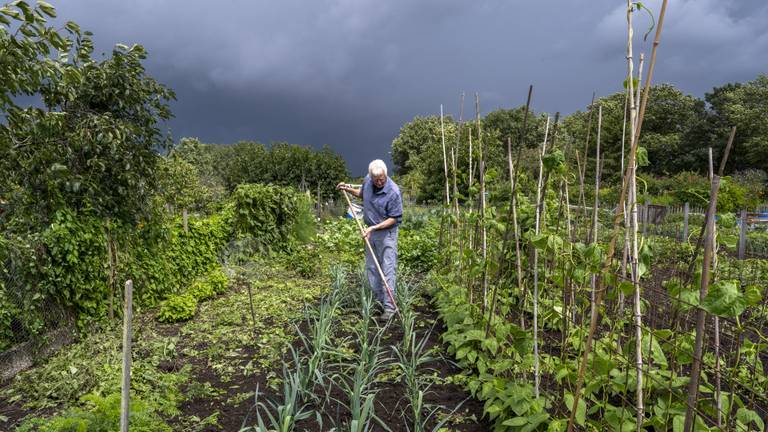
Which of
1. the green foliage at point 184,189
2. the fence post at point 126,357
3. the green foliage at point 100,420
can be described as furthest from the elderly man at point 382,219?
the green foliage at point 184,189

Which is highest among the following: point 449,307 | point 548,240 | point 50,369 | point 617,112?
point 617,112

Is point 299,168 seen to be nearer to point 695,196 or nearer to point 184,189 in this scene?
point 184,189

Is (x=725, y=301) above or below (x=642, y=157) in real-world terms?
below

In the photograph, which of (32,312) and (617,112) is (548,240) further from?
(617,112)

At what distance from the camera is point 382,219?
552 centimetres

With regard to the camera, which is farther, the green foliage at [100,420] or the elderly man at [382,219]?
the elderly man at [382,219]

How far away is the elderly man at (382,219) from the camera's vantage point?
5301mm

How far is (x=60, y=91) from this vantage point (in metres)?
4.99

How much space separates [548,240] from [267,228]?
26.6 ft

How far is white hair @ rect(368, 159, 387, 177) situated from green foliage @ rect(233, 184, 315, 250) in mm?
4945

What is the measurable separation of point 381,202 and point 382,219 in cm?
23

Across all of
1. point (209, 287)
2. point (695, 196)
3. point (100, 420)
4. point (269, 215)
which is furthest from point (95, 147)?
point (695, 196)

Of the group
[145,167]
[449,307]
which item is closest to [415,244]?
[449,307]

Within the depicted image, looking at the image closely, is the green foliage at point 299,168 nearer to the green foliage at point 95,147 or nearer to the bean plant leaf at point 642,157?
the green foliage at point 95,147
